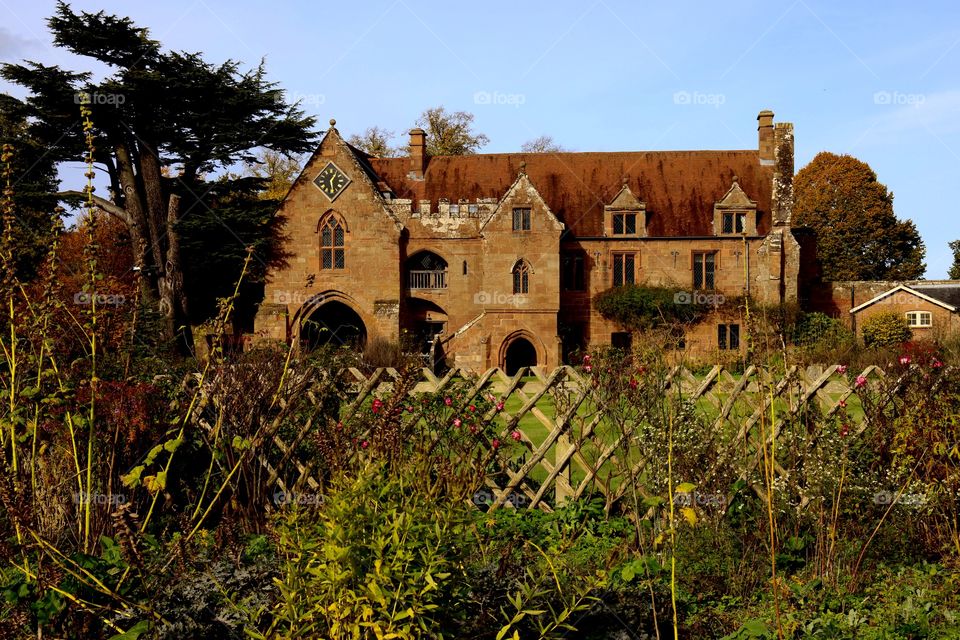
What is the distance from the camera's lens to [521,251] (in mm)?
30734

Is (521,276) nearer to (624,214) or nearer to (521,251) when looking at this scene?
(521,251)

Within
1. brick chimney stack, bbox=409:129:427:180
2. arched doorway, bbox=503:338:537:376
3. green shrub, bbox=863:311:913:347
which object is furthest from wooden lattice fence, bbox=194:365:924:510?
green shrub, bbox=863:311:913:347

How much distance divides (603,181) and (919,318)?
15.2 metres

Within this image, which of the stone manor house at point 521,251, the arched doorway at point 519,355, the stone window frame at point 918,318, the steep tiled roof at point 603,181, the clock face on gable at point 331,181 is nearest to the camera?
the stone manor house at point 521,251

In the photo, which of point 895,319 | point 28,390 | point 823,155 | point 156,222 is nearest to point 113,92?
point 156,222

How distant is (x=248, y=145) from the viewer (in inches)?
1135

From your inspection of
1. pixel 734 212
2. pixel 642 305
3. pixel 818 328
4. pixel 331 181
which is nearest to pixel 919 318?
pixel 818 328

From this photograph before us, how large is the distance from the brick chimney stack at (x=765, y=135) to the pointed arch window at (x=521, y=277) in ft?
37.1

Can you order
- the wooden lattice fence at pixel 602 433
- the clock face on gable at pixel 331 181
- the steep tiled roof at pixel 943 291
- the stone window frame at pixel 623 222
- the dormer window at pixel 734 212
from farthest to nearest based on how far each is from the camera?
the steep tiled roof at pixel 943 291 < the stone window frame at pixel 623 222 < the dormer window at pixel 734 212 < the clock face on gable at pixel 331 181 < the wooden lattice fence at pixel 602 433

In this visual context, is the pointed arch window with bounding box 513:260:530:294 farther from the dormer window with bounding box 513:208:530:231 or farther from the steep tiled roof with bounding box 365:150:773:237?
the steep tiled roof with bounding box 365:150:773:237

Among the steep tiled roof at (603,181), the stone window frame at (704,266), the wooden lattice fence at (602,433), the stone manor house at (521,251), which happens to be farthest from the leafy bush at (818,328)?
the wooden lattice fence at (602,433)

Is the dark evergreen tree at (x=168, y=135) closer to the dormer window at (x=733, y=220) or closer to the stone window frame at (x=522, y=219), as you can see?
the stone window frame at (x=522, y=219)

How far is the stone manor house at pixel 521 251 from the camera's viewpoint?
3061 centimetres

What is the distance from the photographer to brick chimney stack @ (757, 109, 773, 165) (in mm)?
33312
